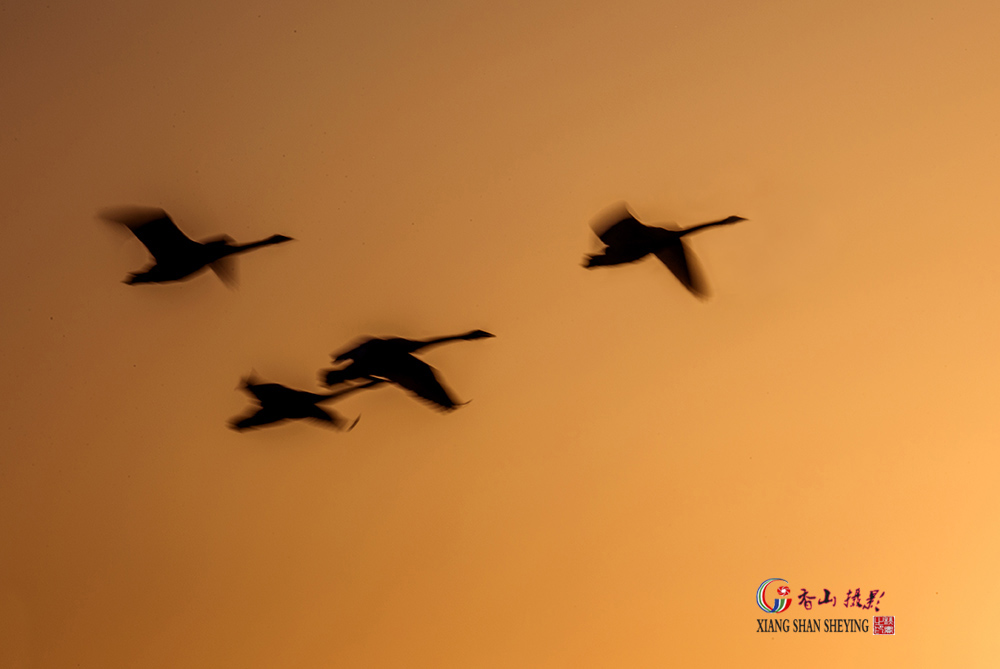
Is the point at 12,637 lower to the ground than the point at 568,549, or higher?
lower

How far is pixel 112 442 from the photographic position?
1079 millimetres

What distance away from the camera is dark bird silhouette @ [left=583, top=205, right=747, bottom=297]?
3.51 feet

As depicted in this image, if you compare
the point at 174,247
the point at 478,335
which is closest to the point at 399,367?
the point at 478,335

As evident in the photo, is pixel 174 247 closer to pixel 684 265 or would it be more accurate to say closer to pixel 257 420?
pixel 257 420

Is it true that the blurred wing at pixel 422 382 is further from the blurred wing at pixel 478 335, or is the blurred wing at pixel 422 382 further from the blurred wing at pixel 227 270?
the blurred wing at pixel 227 270

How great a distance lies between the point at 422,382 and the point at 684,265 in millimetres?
502

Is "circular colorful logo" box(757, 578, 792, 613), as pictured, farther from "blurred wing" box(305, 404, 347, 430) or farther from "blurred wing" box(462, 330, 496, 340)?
"blurred wing" box(305, 404, 347, 430)

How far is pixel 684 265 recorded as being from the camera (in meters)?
1.07

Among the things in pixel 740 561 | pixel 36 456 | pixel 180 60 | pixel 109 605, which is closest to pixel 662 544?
pixel 740 561

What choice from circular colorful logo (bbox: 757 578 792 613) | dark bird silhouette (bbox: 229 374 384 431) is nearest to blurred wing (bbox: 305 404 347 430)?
dark bird silhouette (bbox: 229 374 384 431)

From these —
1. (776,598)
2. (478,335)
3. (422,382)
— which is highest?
(478,335)

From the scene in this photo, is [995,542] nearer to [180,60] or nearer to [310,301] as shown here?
[310,301]

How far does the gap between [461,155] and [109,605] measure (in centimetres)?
100

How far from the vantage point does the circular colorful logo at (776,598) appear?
41.8 inches
